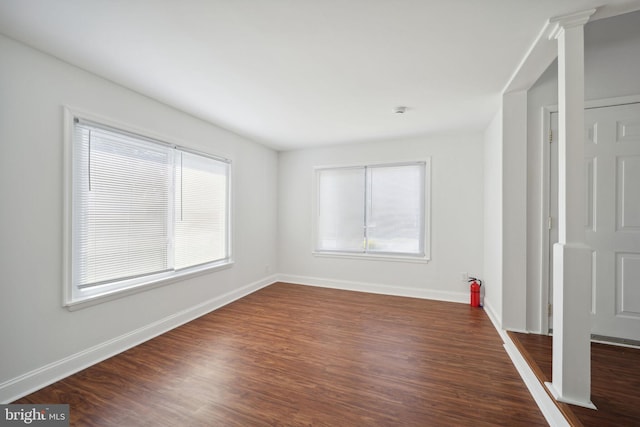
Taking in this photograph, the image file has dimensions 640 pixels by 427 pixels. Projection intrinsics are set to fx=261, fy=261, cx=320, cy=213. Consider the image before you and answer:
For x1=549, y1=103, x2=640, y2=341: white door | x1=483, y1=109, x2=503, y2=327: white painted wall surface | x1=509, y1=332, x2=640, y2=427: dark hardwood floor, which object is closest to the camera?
x1=509, y1=332, x2=640, y2=427: dark hardwood floor

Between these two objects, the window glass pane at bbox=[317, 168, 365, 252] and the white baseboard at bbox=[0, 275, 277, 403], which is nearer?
the white baseboard at bbox=[0, 275, 277, 403]

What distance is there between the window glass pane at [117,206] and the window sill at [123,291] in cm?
12

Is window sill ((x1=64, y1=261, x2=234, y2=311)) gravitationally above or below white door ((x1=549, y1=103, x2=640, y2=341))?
below

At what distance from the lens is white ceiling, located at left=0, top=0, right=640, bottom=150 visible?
1572 mm

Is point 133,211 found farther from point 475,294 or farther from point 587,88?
point 587,88

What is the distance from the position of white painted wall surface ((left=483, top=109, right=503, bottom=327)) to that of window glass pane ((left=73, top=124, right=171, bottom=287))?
12.2 feet

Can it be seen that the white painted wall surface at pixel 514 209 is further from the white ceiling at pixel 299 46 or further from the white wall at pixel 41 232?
the white wall at pixel 41 232

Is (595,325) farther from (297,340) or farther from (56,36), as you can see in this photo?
(56,36)

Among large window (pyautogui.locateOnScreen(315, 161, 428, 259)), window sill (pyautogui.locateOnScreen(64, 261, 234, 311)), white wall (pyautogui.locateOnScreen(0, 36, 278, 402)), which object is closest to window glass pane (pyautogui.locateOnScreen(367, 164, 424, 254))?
large window (pyautogui.locateOnScreen(315, 161, 428, 259))

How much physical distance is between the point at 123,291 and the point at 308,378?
193cm

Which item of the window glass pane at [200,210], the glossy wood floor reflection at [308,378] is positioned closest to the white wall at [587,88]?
the glossy wood floor reflection at [308,378]

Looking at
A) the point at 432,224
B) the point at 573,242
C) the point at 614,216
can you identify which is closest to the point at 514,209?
the point at 614,216

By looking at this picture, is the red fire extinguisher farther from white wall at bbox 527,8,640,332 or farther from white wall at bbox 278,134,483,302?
white wall at bbox 527,8,640,332

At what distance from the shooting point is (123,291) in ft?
8.23
